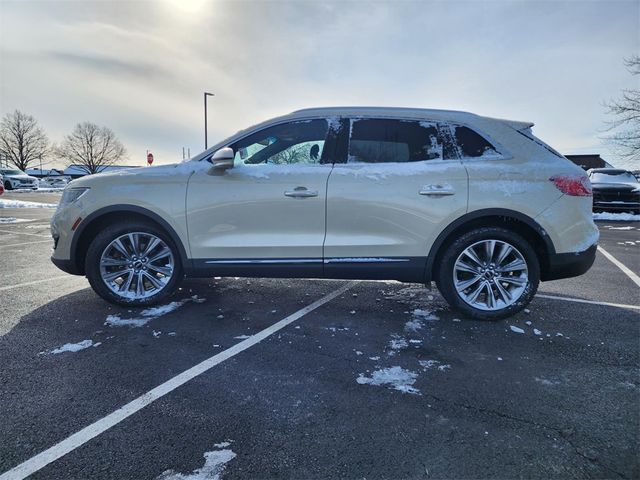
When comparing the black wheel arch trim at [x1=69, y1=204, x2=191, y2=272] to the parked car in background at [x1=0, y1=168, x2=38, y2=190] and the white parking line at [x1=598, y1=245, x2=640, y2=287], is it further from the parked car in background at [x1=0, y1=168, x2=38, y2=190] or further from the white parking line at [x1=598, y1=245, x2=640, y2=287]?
the parked car in background at [x1=0, y1=168, x2=38, y2=190]

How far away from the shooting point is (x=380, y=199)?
3.52 m

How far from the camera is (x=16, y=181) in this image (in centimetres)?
2922

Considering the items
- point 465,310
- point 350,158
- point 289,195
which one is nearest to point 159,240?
point 289,195

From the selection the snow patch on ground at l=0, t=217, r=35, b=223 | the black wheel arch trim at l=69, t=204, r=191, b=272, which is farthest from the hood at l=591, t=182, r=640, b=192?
the snow patch on ground at l=0, t=217, r=35, b=223

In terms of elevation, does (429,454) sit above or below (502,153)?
below

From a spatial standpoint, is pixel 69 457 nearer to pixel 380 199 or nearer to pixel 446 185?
pixel 380 199

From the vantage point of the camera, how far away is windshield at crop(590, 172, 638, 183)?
582 inches

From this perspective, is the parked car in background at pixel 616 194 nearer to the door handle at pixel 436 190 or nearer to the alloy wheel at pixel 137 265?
the door handle at pixel 436 190

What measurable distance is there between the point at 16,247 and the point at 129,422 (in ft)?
21.9

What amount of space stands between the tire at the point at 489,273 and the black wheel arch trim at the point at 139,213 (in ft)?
8.04

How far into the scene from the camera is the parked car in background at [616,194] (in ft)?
46.0

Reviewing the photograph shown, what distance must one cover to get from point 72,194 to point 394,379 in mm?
3490

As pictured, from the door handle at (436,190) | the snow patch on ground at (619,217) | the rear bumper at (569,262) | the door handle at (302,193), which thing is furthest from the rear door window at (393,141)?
the snow patch on ground at (619,217)

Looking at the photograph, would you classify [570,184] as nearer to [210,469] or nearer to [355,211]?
[355,211]
